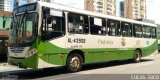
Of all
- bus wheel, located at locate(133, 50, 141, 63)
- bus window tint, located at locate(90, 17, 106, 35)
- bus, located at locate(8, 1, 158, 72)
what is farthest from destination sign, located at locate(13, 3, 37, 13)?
bus wheel, located at locate(133, 50, 141, 63)

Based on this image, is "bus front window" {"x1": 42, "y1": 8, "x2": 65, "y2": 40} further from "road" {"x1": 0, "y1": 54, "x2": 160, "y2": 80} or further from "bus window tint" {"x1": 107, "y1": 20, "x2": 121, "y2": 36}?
"bus window tint" {"x1": 107, "y1": 20, "x2": 121, "y2": 36}

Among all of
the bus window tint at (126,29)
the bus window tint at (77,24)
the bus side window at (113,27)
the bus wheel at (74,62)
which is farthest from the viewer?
the bus window tint at (126,29)

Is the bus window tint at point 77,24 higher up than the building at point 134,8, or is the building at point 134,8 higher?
the building at point 134,8

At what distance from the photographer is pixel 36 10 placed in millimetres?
12586

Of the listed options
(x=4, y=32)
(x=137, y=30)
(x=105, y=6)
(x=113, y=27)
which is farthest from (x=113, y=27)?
(x=105, y=6)

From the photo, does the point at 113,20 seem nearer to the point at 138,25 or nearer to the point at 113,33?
the point at 113,33

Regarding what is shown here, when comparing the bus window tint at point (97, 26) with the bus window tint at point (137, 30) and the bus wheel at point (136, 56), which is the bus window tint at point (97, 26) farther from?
the bus wheel at point (136, 56)

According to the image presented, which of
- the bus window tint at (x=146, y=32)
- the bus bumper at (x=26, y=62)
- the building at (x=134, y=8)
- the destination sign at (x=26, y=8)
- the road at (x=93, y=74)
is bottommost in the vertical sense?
the road at (x=93, y=74)

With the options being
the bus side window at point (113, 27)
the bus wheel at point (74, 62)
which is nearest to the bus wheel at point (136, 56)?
the bus side window at point (113, 27)

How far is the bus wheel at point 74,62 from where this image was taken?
14.0 meters

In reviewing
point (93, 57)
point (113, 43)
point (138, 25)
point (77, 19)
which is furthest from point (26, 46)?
point (138, 25)

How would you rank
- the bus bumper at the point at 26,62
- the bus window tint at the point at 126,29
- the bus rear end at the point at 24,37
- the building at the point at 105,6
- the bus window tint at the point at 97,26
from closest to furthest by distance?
the bus bumper at the point at 26,62, the bus rear end at the point at 24,37, the bus window tint at the point at 97,26, the bus window tint at the point at 126,29, the building at the point at 105,6

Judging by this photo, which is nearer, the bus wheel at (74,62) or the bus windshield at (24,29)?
the bus windshield at (24,29)

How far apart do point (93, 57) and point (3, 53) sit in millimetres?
10471
